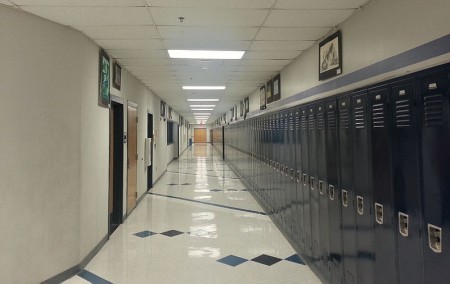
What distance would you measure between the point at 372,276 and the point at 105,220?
326 centimetres

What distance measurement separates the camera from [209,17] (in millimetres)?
2959

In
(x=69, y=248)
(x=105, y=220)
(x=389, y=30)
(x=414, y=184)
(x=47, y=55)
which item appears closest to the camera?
(x=414, y=184)

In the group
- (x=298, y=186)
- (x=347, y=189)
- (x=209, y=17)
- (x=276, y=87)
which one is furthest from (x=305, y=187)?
(x=276, y=87)

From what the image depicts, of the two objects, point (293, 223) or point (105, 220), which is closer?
point (293, 223)

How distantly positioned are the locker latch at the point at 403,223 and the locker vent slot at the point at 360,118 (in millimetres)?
609

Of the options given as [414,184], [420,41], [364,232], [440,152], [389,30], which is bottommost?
[364,232]

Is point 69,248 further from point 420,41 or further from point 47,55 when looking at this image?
point 420,41

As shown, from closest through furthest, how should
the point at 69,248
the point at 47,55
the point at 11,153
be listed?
the point at 11,153, the point at 47,55, the point at 69,248

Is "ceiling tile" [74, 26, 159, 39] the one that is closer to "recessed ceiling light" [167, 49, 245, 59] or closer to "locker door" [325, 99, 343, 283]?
"recessed ceiling light" [167, 49, 245, 59]

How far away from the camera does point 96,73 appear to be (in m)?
3.69

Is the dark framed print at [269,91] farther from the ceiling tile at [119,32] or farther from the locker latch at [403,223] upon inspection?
the locker latch at [403,223]

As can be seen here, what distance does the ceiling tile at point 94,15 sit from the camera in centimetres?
266

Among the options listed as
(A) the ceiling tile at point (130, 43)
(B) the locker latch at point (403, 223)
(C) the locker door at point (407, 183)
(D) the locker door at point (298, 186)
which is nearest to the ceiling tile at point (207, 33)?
(A) the ceiling tile at point (130, 43)

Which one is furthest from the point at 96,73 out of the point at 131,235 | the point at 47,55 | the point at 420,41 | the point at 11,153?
the point at 420,41
